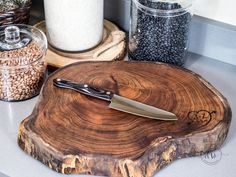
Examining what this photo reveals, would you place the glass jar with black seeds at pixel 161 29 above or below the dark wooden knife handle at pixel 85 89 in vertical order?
above

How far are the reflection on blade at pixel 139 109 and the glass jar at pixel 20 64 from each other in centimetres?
16

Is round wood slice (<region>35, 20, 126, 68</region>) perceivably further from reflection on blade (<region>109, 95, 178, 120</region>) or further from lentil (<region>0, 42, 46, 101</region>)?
reflection on blade (<region>109, 95, 178, 120</region>)

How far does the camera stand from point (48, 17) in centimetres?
96

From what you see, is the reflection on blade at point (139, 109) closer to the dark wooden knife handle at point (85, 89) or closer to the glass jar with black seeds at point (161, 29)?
the dark wooden knife handle at point (85, 89)

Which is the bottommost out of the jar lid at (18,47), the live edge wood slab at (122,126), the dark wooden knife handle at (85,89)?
the live edge wood slab at (122,126)

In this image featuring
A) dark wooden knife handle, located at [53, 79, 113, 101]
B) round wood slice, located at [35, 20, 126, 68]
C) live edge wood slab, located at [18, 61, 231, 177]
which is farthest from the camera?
round wood slice, located at [35, 20, 126, 68]

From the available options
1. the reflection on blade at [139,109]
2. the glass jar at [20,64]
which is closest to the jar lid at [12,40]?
the glass jar at [20,64]

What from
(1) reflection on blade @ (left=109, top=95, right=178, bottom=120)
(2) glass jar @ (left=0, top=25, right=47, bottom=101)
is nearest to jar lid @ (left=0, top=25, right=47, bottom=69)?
(2) glass jar @ (left=0, top=25, right=47, bottom=101)

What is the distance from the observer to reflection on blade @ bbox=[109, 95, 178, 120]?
2.64 ft

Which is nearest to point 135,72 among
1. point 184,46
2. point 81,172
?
point 184,46

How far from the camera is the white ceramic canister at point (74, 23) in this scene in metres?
0.92

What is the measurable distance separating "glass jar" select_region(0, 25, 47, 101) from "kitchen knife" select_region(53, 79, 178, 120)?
0.17ft

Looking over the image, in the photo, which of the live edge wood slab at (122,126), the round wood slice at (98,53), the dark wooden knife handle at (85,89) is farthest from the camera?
the round wood slice at (98,53)

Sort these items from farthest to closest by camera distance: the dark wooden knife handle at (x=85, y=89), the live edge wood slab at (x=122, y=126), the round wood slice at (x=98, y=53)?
1. the round wood slice at (x=98, y=53)
2. the dark wooden knife handle at (x=85, y=89)
3. the live edge wood slab at (x=122, y=126)
